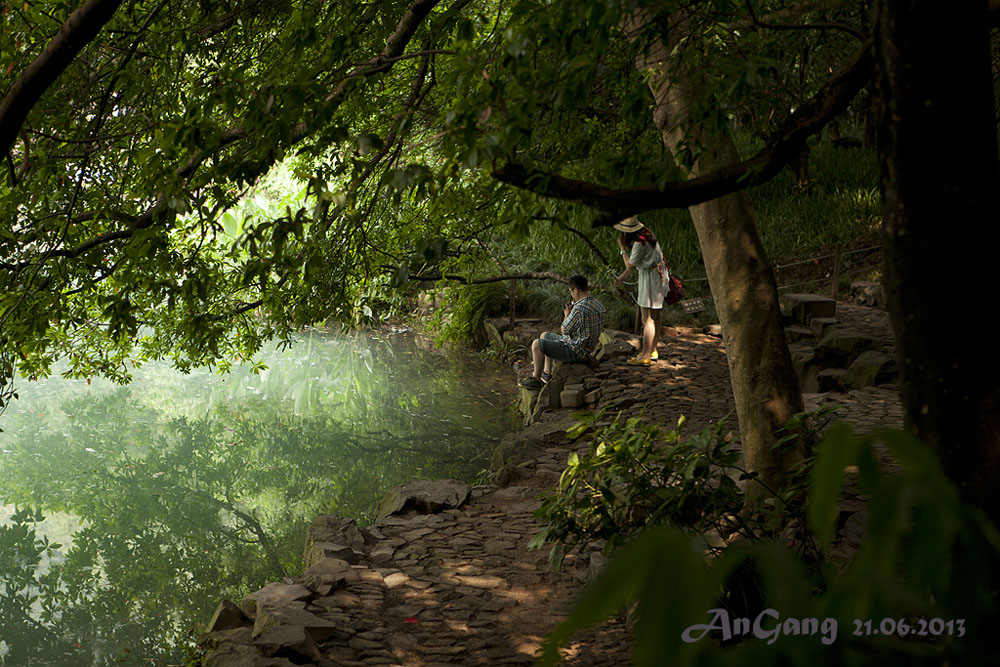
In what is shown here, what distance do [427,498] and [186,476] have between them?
5050 mm

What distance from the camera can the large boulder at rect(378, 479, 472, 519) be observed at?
657 centimetres

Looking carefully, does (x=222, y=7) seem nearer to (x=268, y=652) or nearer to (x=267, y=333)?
(x=267, y=333)

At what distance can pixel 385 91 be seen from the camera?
7770mm

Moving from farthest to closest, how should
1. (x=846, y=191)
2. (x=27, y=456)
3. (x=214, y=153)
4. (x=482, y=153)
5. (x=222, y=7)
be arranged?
(x=846, y=191) < (x=27, y=456) < (x=222, y=7) < (x=214, y=153) < (x=482, y=153)

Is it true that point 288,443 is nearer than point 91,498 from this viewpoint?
No

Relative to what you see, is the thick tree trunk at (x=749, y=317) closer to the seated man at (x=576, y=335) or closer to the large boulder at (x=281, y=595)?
the large boulder at (x=281, y=595)

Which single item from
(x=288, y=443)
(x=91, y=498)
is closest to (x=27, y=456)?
(x=91, y=498)

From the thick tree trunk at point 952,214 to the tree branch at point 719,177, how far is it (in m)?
0.88

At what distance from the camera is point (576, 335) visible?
9.42 metres

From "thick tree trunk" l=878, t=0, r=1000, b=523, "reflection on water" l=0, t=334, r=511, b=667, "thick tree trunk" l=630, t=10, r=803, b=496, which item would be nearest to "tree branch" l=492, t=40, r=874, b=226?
"thick tree trunk" l=878, t=0, r=1000, b=523

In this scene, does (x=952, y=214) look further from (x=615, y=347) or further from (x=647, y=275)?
(x=615, y=347)

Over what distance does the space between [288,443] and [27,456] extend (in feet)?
12.0

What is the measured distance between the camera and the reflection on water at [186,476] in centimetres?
707

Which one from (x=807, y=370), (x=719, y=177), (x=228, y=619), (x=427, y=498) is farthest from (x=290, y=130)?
(x=807, y=370)
